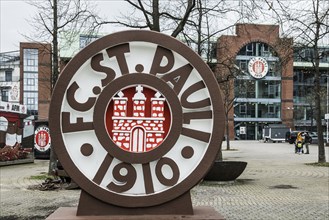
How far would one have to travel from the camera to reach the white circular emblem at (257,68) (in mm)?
66375

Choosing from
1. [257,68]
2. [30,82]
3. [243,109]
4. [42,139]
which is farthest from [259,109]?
[42,139]

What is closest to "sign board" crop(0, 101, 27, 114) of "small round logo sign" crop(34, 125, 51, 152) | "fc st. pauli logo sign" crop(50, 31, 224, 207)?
"small round logo sign" crop(34, 125, 51, 152)

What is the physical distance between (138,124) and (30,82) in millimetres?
65726

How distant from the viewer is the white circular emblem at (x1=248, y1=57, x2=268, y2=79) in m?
66.4

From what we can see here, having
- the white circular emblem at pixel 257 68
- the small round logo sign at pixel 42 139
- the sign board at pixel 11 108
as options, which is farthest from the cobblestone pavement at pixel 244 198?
the white circular emblem at pixel 257 68

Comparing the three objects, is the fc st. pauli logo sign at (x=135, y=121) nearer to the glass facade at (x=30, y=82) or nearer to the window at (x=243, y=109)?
the glass facade at (x=30, y=82)

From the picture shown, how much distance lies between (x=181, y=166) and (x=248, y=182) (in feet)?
35.9

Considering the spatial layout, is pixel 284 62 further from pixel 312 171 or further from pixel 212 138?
pixel 212 138

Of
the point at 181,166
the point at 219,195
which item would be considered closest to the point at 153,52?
the point at 181,166

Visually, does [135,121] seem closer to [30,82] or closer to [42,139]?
[42,139]

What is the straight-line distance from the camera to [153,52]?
439 centimetres

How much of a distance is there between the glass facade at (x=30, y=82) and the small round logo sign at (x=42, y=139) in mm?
40148

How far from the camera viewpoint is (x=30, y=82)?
219 feet

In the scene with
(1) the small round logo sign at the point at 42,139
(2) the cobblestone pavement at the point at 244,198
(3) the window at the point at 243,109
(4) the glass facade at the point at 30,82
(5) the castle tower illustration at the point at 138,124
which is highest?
(4) the glass facade at the point at 30,82
